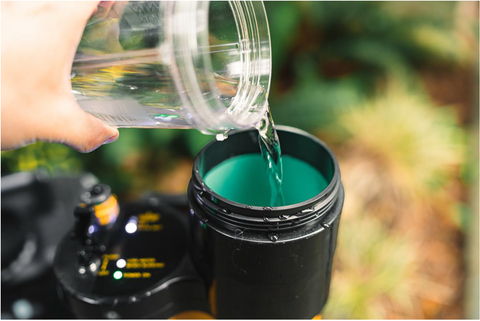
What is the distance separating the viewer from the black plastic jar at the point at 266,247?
0.65 meters

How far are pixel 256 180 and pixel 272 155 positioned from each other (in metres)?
0.08

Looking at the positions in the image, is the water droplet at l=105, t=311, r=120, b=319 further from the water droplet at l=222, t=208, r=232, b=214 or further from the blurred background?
the blurred background

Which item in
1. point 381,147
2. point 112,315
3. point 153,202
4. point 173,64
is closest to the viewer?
point 173,64

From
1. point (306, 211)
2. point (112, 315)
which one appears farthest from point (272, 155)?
point (112, 315)

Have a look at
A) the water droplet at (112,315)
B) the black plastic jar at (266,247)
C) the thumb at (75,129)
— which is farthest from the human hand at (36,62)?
the water droplet at (112,315)

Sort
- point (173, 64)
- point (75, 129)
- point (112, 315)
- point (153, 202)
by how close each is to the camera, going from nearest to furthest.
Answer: point (173, 64), point (75, 129), point (112, 315), point (153, 202)

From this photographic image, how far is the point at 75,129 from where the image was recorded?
2.17ft

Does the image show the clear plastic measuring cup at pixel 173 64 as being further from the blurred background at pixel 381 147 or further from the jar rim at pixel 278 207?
the blurred background at pixel 381 147

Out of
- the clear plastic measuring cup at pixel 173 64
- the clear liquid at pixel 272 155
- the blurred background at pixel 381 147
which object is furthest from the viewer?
the blurred background at pixel 381 147

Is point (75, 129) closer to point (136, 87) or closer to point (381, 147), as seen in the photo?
point (136, 87)

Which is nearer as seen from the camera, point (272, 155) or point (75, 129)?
point (75, 129)

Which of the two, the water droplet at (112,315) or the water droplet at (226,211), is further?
the water droplet at (112,315)

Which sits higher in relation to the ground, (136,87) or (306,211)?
(136,87)

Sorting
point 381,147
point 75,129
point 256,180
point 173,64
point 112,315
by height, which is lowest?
point 381,147
